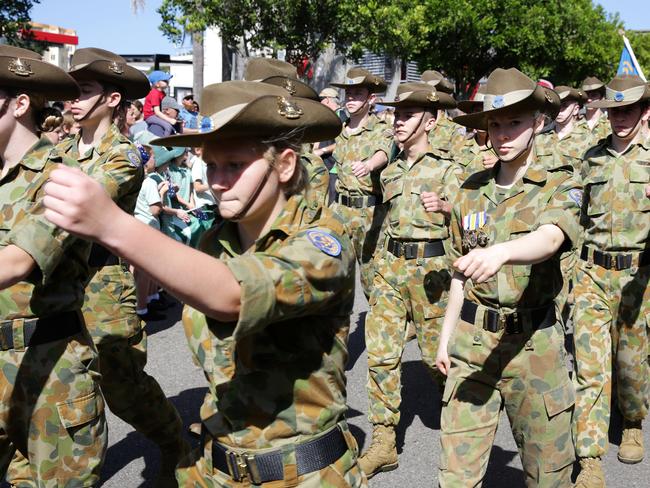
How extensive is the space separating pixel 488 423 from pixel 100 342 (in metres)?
2.18

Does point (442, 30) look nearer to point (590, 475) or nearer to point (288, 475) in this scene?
point (590, 475)

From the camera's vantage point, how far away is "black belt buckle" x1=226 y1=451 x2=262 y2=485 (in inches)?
97.1

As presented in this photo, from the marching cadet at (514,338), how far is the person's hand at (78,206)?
2.42m

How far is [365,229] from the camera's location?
788 cm

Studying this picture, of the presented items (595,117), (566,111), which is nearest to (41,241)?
(566,111)

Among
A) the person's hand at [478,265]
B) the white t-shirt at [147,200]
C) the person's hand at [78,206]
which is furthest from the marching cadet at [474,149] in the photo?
the white t-shirt at [147,200]

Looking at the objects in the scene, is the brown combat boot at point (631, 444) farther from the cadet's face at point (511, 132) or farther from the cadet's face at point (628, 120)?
the cadet's face at point (511, 132)

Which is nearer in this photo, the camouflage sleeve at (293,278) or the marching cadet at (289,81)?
the camouflage sleeve at (293,278)

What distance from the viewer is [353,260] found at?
2.38 metres

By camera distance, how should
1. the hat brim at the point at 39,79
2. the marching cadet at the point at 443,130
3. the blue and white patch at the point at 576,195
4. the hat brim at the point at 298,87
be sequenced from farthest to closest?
the marching cadet at the point at 443,130 < the hat brim at the point at 298,87 < the blue and white patch at the point at 576,195 < the hat brim at the point at 39,79

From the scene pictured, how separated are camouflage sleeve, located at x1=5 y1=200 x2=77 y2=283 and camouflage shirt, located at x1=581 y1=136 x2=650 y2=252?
4.00 metres

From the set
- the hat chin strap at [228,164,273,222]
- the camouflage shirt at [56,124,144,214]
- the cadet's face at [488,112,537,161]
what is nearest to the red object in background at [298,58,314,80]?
the camouflage shirt at [56,124,144,214]

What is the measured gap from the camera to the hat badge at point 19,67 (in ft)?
10.9

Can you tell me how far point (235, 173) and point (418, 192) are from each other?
3773mm
